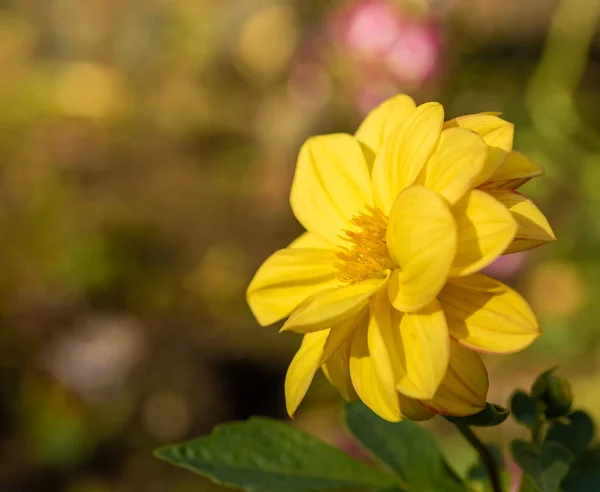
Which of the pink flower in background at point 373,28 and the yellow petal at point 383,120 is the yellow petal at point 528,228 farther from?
the pink flower in background at point 373,28

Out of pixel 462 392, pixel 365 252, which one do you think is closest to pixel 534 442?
pixel 462 392

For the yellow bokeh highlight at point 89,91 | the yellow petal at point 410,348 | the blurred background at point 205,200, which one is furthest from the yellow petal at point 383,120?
the yellow bokeh highlight at point 89,91

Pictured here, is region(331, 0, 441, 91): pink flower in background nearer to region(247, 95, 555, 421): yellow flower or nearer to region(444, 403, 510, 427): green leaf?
region(247, 95, 555, 421): yellow flower

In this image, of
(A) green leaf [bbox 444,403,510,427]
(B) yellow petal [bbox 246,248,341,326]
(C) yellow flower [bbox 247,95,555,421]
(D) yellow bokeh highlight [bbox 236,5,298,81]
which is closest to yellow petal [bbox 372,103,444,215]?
(C) yellow flower [bbox 247,95,555,421]

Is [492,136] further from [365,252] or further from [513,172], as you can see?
[365,252]

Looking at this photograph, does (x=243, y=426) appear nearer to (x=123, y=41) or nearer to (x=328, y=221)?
(x=328, y=221)

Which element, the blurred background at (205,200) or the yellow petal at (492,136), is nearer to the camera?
the yellow petal at (492,136)

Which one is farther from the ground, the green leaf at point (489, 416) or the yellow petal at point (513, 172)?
the yellow petal at point (513, 172)
